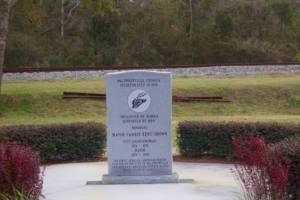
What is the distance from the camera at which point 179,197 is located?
1223 centimetres

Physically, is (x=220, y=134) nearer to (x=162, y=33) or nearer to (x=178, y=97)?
(x=178, y=97)

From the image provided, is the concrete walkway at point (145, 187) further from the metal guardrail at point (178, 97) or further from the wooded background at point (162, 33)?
the wooded background at point (162, 33)

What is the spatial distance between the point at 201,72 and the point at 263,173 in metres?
32.4

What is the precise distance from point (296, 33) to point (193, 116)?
41.1 meters

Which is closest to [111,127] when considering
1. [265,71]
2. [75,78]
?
[75,78]

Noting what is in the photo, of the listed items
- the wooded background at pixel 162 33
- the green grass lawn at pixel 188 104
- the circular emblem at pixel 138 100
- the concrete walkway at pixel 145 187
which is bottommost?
the concrete walkway at pixel 145 187

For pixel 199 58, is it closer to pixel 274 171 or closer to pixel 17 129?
pixel 17 129

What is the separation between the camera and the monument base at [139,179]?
46.2ft

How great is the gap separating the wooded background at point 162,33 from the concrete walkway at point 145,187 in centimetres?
4458

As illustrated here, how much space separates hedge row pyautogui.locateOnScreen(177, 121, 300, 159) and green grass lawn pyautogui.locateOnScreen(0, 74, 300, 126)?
10.6 m

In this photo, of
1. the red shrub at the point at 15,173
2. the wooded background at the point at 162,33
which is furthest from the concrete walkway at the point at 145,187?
the wooded background at the point at 162,33

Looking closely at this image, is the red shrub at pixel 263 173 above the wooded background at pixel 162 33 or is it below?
below

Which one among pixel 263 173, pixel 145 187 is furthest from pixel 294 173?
pixel 145 187

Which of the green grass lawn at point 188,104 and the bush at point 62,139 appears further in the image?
the green grass lawn at point 188,104
